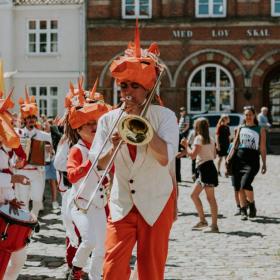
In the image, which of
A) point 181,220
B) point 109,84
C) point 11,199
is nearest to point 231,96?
point 109,84

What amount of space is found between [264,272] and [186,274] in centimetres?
85

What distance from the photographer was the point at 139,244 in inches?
191

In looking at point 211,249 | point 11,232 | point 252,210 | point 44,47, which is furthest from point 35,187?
point 44,47

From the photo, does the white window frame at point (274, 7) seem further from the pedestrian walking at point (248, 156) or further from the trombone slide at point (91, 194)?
the trombone slide at point (91, 194)

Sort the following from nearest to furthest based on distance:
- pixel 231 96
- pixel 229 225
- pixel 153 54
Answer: pixel 153 54, pixel 229 225, pixel 231 96

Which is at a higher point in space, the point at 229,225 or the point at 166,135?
the point at 166,135

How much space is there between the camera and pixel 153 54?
16.9 feet

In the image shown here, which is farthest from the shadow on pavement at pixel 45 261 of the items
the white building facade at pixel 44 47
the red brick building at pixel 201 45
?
the white building facade at pixel 44 47

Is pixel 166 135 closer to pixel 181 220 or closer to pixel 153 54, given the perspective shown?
pixel 153 54

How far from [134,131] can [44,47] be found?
28.7 meters

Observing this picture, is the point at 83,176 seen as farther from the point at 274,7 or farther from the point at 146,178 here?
the point at 274,7

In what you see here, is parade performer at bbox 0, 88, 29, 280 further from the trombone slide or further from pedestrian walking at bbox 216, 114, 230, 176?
pedestrian walking at bbox 216, 114, 230, 176

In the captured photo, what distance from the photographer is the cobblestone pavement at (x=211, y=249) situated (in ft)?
24.7

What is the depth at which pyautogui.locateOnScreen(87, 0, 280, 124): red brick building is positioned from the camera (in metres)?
30.5
